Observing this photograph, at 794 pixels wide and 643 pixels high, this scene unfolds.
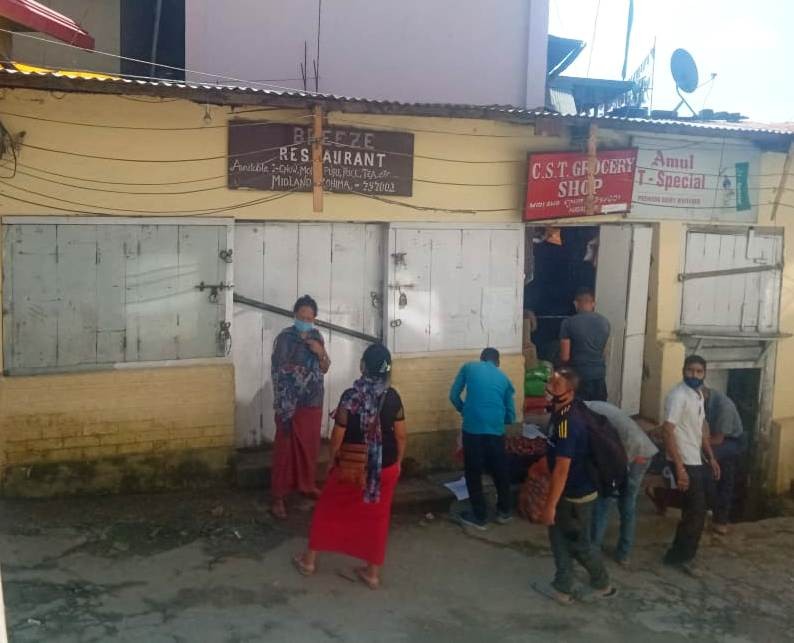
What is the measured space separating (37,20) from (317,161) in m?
2.54

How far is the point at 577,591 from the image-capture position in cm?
575

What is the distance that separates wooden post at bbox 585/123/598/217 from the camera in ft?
26.5

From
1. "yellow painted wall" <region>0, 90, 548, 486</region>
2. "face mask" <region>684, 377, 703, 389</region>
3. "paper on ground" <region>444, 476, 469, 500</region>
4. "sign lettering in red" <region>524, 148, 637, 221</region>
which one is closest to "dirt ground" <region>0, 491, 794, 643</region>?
"paper on ground" <region>444, 476, 469, 500</region>

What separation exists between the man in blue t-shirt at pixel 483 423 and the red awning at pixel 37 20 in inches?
177

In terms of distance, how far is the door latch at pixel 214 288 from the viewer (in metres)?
7.09

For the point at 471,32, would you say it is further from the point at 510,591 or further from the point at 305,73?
the point at 510,591

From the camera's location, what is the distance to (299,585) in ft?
18.4

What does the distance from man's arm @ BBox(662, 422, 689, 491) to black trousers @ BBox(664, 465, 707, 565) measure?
0.23 feet

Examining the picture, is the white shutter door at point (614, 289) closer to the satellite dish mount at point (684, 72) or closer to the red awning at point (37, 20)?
the satellite dish mount at point (684, 72)

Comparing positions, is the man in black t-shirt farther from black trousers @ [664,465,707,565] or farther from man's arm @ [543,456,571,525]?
man's arm @ [543,456,571,525]

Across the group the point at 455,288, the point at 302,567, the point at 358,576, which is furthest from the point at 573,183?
the point at 302,567

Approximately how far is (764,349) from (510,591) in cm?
525

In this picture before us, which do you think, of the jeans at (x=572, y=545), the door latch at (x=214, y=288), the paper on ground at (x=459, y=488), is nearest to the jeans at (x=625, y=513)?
the jeans at (x=572, y=545)

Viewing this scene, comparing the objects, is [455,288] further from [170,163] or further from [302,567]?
[302,567]
